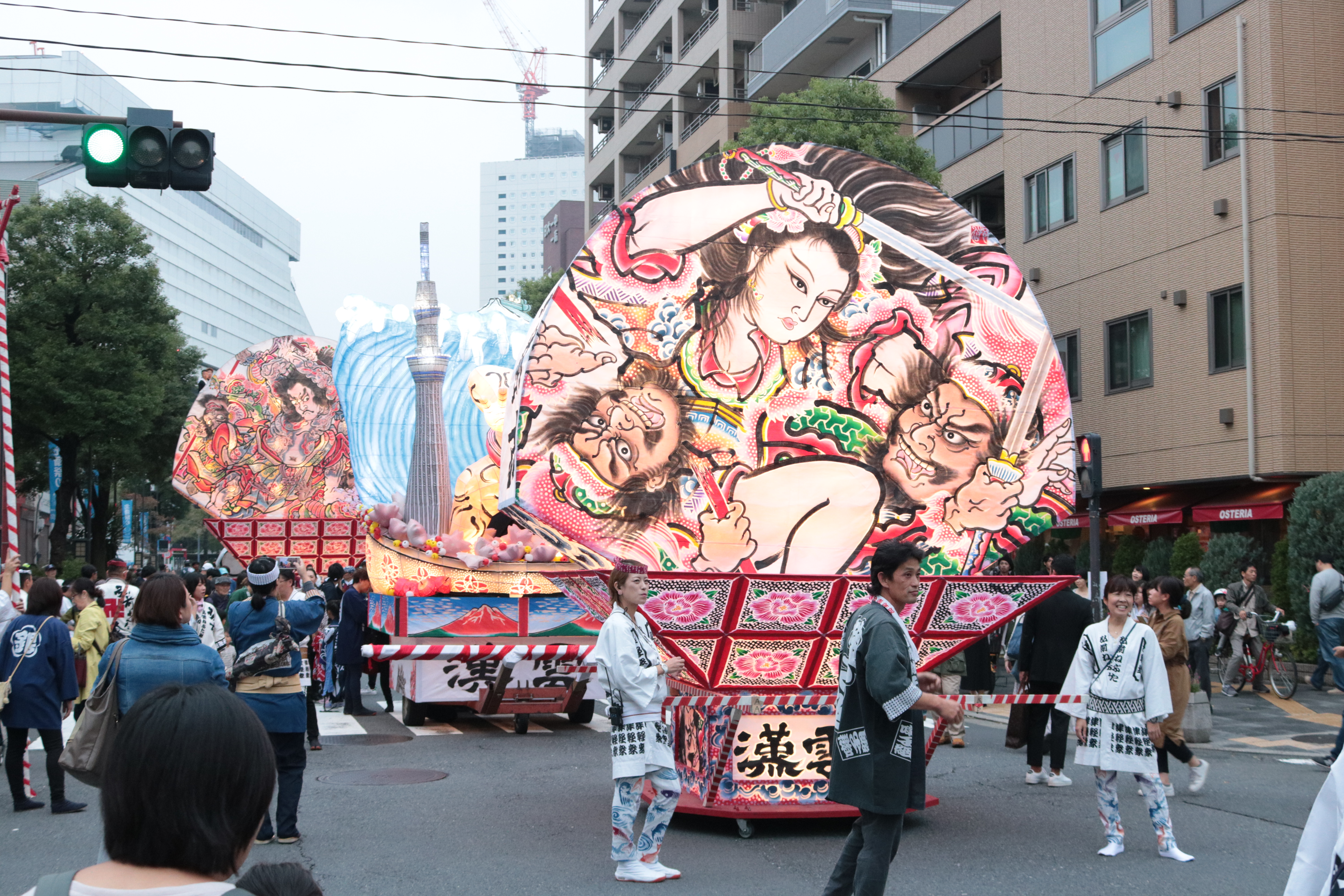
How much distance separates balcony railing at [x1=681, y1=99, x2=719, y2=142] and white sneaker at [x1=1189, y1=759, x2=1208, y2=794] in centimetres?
3249

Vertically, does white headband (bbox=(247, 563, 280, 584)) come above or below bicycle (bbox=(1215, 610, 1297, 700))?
above

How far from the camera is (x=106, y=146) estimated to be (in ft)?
33.6

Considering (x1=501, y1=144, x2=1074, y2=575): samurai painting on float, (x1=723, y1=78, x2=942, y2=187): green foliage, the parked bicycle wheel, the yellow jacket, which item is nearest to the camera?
(x1=501, y1=144, x2=1074, y2=575): samurai painting on float

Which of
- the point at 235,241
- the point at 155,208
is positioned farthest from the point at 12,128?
the point at 235,241

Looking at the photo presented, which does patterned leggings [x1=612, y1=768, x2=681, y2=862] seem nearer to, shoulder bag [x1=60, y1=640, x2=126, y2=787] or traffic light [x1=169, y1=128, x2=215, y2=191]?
shoulder bag [x1=60, y1=640, x2=126, y2=787]

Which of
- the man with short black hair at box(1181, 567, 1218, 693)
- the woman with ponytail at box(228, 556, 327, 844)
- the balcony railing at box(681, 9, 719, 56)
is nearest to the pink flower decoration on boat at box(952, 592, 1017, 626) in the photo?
the woman with ponytail at box(228, 556, 327, 844)

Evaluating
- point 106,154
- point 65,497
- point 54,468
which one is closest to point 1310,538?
point 106,154

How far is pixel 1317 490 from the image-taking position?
18422mm

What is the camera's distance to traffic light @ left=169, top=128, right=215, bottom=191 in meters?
10.4

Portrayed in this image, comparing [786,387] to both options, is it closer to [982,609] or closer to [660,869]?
[982,609]

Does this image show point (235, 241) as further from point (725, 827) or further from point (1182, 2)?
point (725, 827)

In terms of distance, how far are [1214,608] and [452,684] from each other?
9.51 m

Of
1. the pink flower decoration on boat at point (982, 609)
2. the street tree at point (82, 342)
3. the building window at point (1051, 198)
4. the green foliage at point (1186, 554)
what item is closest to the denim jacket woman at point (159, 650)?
the pink flower decoration on boat at point (982, 609)

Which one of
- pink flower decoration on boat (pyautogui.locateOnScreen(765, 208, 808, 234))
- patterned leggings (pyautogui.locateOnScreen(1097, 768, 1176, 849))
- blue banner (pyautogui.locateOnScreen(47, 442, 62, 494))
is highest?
pink flower decoration on boat (pyautogui.locateOnScreen(765, 208, 808, 234))
